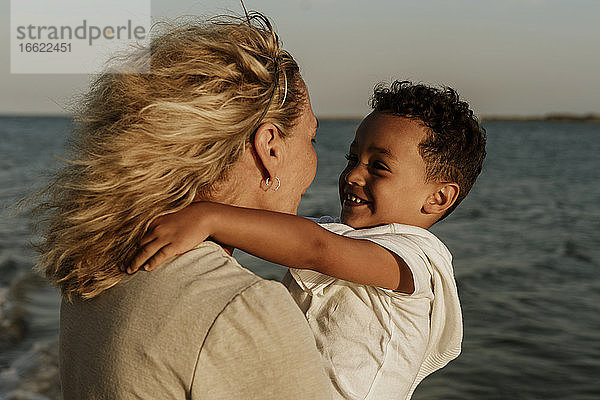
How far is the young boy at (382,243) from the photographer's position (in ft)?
7.09

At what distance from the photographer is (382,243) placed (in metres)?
2.54

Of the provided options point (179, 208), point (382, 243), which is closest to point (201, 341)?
point (179, 208)

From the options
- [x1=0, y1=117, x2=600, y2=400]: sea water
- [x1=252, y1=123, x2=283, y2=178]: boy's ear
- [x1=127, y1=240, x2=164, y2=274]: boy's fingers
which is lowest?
[x1=0, y1=117, x2=600, y2=400]: sea water

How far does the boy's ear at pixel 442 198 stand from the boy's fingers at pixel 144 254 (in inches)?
62.4

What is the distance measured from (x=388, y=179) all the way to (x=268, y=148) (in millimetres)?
1067

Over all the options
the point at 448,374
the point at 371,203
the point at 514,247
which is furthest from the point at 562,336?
the point at 371,203

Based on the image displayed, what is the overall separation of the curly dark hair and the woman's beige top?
1503mm

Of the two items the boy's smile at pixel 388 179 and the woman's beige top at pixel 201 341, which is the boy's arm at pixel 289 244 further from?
the boy's smile at pixel 388 179

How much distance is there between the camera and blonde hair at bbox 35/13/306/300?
5.98 feet

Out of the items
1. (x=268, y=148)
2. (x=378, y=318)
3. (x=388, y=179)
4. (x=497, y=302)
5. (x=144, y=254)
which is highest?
(x=268, y=148)

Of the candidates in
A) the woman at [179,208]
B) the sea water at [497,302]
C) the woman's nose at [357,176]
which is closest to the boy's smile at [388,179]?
the woman's nose at [357,176]

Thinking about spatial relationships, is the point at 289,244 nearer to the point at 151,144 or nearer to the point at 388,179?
the point at 151,144

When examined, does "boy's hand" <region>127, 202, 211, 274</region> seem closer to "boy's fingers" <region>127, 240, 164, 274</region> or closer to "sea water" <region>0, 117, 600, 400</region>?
"boy's fingers" <region>127, 240, 164, 274</region>

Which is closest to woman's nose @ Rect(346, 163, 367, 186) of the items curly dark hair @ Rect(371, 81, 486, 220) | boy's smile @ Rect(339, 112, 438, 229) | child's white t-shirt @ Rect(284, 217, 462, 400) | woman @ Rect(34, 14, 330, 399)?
boy's smile @ Rect(339, 112, 438, 229)
